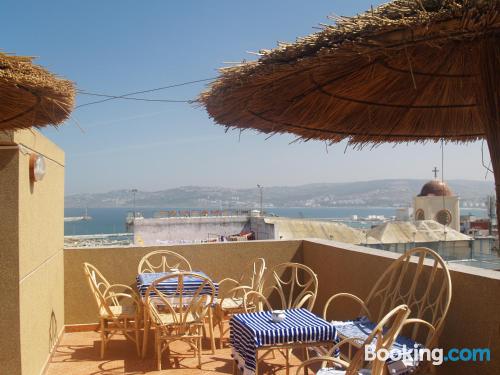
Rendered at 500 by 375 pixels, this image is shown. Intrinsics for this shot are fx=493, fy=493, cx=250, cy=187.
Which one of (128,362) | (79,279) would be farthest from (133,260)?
(128,362)

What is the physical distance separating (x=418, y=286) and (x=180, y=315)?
1.94 metres

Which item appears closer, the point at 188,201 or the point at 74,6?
the point at 74,6

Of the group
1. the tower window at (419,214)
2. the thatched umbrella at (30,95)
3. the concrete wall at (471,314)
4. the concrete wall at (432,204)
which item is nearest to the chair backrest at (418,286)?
the concrete wall at (471,314)

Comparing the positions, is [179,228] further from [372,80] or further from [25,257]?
[372,80]

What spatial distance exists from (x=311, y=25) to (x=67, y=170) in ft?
14.7

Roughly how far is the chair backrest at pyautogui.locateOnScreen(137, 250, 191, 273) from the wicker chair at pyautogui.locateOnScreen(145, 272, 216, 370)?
3.58ft

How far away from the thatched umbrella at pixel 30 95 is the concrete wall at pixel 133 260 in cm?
283

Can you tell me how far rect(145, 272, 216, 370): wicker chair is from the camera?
13.7 feet

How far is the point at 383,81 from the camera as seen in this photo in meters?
2.78

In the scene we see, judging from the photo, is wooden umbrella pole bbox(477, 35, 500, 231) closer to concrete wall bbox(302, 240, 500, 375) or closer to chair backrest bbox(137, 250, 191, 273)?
concrete wall bbox(302, 240, 500, 375)

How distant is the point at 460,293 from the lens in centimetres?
330

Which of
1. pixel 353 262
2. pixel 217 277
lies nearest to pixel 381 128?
pixel 353 262

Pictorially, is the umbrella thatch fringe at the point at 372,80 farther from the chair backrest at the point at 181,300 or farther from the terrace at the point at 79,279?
the chair backrest at the point at 181,300

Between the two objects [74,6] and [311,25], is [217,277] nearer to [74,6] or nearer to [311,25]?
[311,25]
